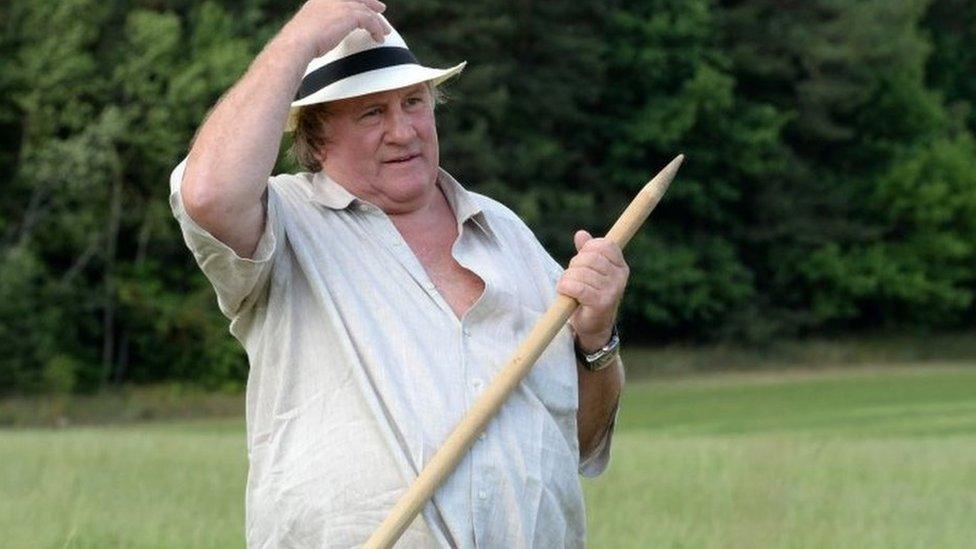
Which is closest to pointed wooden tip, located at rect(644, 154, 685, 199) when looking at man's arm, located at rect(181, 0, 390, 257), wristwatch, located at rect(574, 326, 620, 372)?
wristwatch, located at rect(574, 326, 620, 372)

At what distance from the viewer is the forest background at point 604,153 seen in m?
43.5

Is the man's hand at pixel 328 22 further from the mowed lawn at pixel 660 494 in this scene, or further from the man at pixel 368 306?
the mowed lawn at pixel 660 494

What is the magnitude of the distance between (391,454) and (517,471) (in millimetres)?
252

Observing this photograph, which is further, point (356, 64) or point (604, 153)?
point (604, 153)

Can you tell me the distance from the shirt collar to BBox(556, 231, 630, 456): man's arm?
0.22m

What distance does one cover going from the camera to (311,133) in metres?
4.47

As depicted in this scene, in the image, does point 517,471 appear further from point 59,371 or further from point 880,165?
point 880,165

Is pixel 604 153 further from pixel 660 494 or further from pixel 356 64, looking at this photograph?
pixel 356 64

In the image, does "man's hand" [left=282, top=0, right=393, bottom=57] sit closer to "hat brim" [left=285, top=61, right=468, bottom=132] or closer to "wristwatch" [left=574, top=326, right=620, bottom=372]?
"hat brim" [left=285, top=61, right=468, bottom=132]

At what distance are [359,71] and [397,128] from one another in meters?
0.14

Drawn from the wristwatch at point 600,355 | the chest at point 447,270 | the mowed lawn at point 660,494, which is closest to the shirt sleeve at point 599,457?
the wristwatch at point 600,355

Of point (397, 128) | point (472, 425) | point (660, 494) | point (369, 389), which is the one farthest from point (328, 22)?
point (660, 494)

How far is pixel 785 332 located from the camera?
55156 millimetres

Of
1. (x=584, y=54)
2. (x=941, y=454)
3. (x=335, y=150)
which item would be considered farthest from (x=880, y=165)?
(x=335, y=150)
